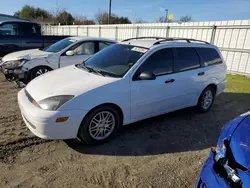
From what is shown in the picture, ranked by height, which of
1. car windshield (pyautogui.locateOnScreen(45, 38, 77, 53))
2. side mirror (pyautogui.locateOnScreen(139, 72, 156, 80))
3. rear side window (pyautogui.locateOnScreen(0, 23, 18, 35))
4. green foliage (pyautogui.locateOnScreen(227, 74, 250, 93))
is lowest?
green foliage (pyautogui.locateOnScreen(227, 74, 250, 93))

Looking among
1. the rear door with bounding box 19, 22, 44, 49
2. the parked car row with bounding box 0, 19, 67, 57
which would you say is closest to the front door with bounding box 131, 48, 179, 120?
the parked car row with bounding box 0, 19, 67, 57

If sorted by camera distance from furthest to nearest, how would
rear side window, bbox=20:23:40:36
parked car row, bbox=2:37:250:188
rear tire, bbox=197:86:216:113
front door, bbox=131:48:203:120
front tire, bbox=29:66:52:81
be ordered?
rear side window, bbox=20:23:40:36 → front tire, bbox=29:66:52:81 → rear tire, bbox=197:86:216:113 → front door, bbox=131:48:203:120 → parked car row, bbox=2:37:250:188

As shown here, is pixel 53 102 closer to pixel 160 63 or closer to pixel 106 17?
pixel 160 63

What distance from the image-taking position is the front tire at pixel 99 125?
3.15 meters

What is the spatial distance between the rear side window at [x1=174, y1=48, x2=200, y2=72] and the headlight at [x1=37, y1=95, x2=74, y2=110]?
2.29m

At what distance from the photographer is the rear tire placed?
Result: 494cm

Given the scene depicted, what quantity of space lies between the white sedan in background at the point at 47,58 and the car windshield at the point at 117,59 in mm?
2520

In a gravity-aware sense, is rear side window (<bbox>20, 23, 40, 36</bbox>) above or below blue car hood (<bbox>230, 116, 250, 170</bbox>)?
above

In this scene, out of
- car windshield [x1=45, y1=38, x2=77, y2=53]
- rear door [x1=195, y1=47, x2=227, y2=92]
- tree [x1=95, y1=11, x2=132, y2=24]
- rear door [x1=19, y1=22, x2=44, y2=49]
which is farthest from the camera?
tree [x1=95, y1=11, x2=132, y2=24]

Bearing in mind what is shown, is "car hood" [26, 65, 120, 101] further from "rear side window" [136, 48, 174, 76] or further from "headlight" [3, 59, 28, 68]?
"headlight" [3, 59, 28, 68]

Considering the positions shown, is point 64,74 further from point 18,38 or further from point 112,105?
point 18,38

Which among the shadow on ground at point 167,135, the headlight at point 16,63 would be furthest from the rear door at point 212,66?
the headlight at point 16,63

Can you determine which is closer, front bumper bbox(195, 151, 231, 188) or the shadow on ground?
front bumper bbox(195, 151, 231, 188)

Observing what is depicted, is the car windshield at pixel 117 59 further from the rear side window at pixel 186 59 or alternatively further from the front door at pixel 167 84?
the rear side window at pixel 186 59
